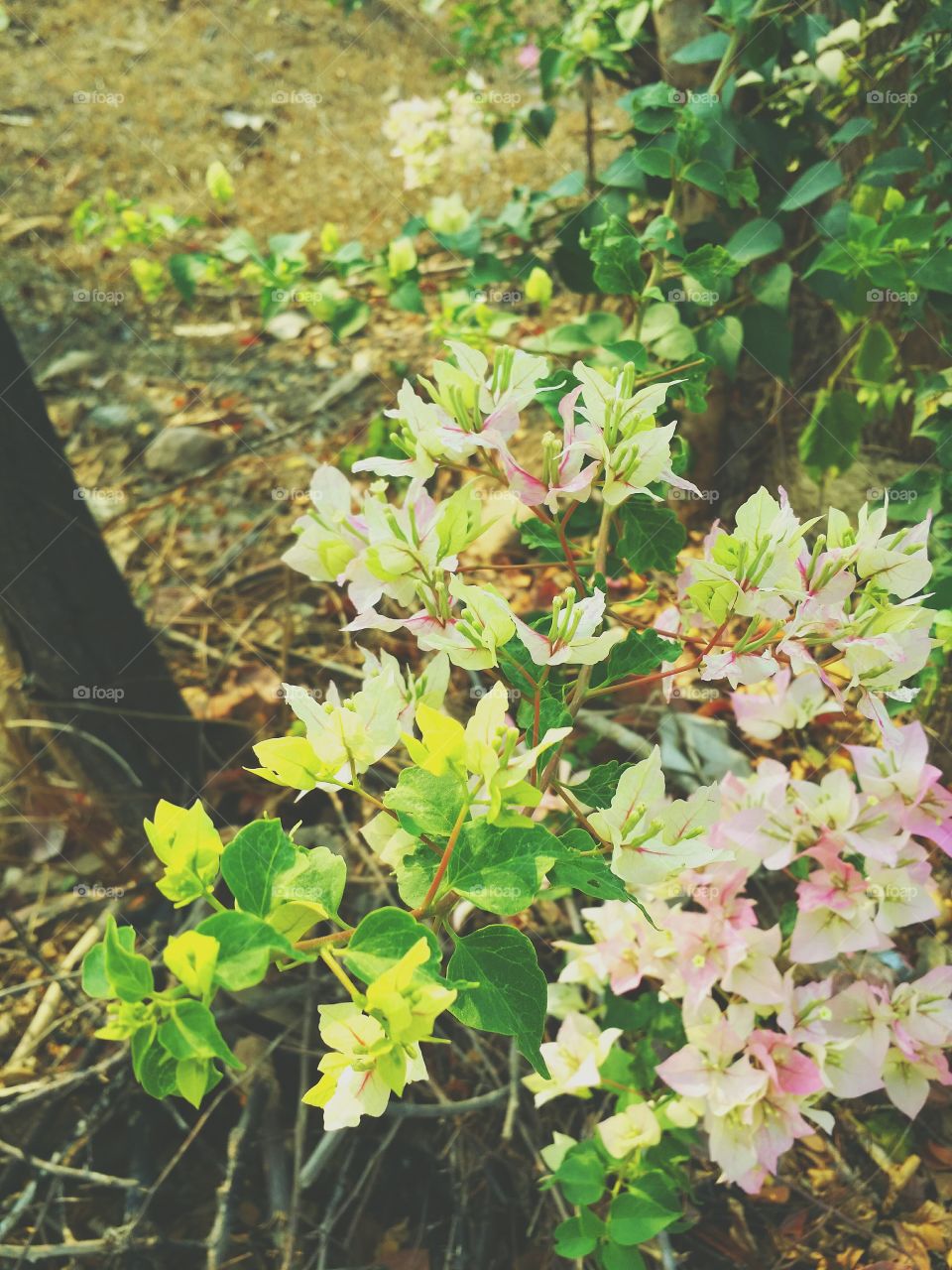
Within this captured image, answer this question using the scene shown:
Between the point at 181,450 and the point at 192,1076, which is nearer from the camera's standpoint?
the point at 192,1076

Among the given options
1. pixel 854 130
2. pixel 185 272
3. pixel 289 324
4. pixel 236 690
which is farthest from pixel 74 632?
pixel 289 324

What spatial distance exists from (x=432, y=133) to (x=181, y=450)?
99 centimetres

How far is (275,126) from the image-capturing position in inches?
137

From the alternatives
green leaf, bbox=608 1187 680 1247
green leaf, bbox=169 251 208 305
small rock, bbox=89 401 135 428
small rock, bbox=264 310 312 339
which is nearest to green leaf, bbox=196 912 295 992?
green leaf, bbox=608 1187 680 1247

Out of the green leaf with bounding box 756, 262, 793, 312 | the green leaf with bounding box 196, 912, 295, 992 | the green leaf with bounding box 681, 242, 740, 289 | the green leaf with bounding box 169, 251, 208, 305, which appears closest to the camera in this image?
the green leaf with bounding box 196, 912, 295, 992

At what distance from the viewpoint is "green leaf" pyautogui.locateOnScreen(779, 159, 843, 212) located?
121 centimetres

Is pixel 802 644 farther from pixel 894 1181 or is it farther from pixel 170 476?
pixel 170 476

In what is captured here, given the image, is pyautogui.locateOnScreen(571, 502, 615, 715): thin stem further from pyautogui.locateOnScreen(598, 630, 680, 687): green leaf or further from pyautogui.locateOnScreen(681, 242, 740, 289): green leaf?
pyautogui.locateOnScreen(681, 242, 740, 289): green leaf

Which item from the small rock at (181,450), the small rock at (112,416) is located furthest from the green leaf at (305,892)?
the small rock at (112,416)

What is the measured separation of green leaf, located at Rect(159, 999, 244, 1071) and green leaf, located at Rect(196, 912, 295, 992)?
19mm

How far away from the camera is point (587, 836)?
0.67 m

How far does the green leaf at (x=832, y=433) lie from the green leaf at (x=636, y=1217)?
3.50 feet

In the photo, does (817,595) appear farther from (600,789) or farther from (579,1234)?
(579,1234)

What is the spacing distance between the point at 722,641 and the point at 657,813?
181mm
